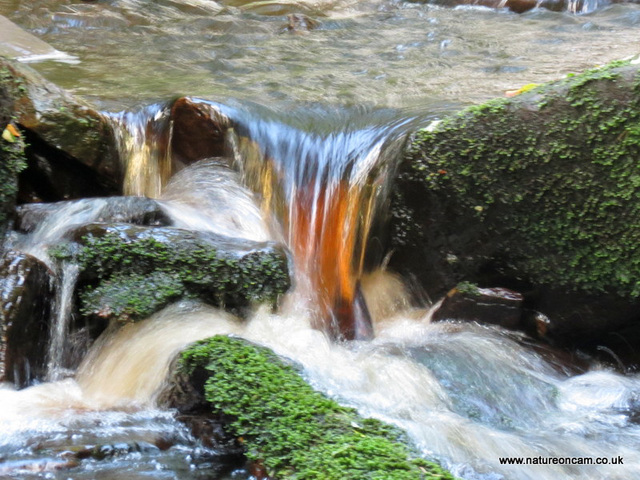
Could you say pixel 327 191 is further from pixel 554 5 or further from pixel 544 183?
pixel 554 5

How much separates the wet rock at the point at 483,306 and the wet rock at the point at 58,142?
2897 mm

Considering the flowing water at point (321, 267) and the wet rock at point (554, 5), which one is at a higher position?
the wet rock at point (554, 5)

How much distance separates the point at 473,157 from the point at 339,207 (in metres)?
1.22

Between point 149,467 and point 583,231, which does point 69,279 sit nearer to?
point 149,467

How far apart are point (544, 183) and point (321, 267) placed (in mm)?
1827

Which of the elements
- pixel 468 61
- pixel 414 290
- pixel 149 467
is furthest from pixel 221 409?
pixel 468 61

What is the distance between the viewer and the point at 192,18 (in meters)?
12.1

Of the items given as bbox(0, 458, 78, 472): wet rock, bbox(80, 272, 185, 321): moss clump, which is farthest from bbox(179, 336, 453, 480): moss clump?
bbox(0, 458, 78, 472): wet rock

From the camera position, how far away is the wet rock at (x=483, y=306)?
5598 mm

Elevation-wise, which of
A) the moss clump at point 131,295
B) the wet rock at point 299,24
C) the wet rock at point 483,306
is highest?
the wet rock at point 299,24

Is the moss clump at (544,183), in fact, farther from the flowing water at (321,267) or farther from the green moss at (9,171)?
the green moss at (9,171)

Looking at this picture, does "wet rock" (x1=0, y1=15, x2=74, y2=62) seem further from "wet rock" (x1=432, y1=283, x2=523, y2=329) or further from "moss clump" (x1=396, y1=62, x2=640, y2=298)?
"wet rock" (x1=432, y1=283, x2=523, y2=329)

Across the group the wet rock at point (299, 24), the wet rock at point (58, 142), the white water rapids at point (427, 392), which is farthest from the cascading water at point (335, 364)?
the wet rock at point (299, 24)

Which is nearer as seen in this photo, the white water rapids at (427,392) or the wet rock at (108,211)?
the white water rapids at (427,392)
